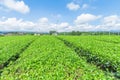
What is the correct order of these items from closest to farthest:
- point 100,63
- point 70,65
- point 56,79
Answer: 1. point 56,79
2. point 70,65
3. point 100,63

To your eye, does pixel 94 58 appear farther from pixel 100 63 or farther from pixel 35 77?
pixel 35 77

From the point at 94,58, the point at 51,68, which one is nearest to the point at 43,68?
the point at 51,68

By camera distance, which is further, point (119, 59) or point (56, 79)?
point (119, 59)

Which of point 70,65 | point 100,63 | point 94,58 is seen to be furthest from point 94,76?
point 94,58

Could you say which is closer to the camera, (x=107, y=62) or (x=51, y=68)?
(x=51, y=68)

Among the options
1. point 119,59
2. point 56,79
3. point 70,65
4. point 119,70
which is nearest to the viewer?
point 56,79

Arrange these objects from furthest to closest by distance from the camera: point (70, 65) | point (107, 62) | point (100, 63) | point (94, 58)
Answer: point (94, 58), point (100, 63), point (107, 62), point (70, 65)

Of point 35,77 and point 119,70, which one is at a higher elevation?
point 35,77

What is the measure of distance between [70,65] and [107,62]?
3630 mm

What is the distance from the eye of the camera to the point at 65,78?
546 cm

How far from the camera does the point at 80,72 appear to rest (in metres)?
6.13

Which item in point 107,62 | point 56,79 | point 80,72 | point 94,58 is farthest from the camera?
point 94,58

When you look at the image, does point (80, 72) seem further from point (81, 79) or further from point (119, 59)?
point (119, 59)

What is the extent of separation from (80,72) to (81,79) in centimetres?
79
